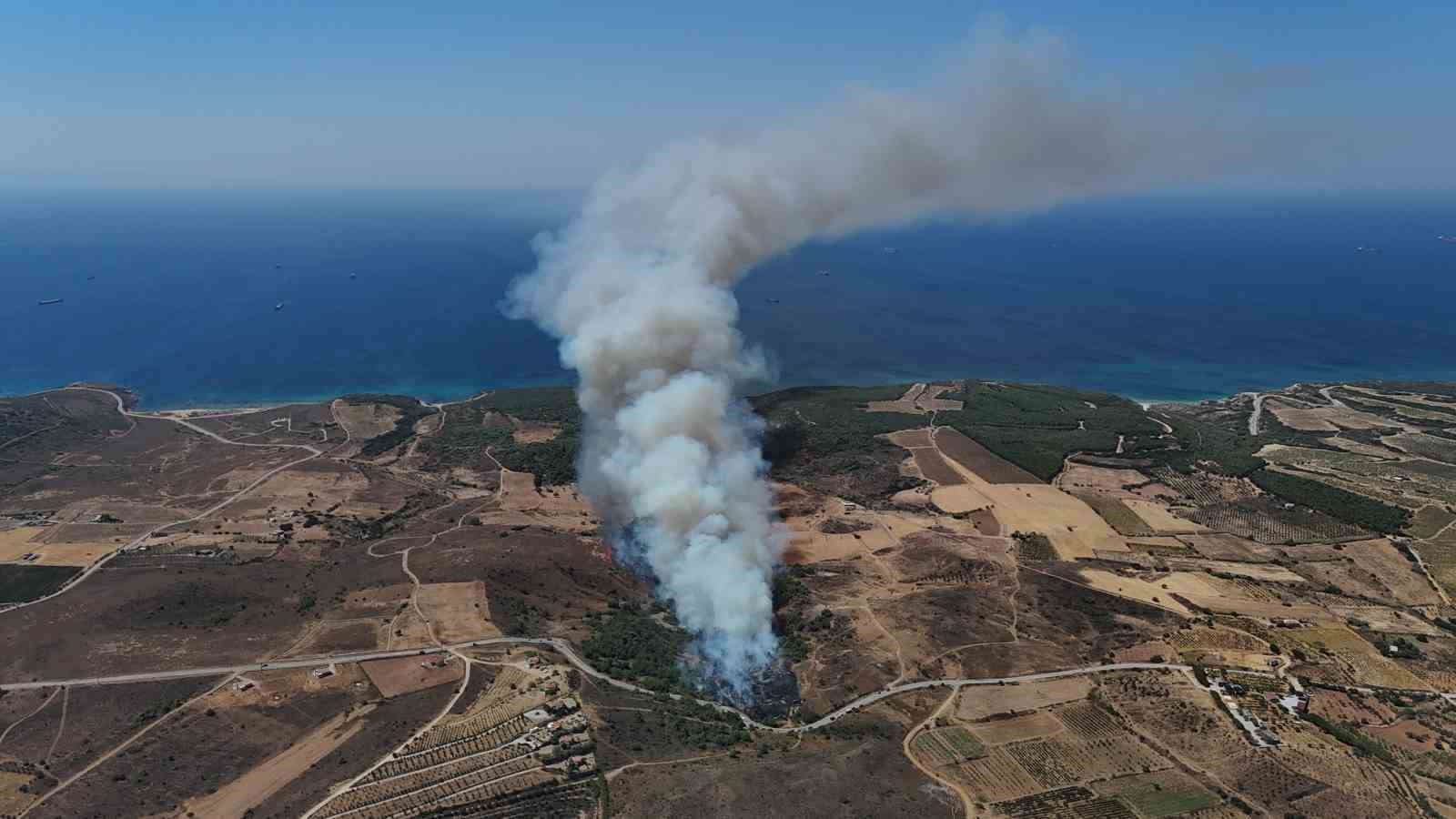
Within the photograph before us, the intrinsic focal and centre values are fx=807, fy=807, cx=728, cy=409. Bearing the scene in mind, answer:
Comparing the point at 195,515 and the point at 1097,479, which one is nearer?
the point at 195,515

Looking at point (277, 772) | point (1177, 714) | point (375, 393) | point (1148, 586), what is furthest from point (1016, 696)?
point (375, 393)

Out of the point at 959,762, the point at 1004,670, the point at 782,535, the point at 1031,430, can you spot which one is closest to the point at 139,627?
the point at 782,535

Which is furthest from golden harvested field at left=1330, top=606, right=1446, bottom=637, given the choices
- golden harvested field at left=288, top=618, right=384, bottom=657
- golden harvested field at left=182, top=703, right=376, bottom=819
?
golden harvested field at left=288, top=618, right=384, bottom=657

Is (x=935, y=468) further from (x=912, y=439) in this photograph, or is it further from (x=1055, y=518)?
(x=1055, y=518)

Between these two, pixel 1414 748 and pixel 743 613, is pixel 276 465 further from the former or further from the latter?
pixel 1414 748

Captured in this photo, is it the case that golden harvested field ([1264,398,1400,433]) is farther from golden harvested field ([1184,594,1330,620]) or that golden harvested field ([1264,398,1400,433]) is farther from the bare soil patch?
golden harvested field ([1184,594,1330,620])

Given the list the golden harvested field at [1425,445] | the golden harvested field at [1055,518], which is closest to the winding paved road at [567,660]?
the golden harvested field at [1055,518]

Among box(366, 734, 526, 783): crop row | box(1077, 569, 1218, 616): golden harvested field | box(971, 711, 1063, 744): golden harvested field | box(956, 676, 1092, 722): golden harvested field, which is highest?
box(366, 734, 526, 783): crop row

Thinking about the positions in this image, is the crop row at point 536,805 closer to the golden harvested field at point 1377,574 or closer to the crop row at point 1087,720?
the crop row at point 1087,720
